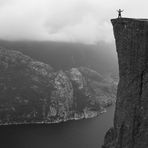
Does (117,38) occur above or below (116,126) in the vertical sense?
above

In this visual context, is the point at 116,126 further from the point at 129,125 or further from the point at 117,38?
the point at 117,38

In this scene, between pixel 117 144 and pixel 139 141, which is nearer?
pixel 139 141

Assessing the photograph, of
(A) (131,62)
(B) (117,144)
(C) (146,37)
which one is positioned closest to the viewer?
(C) (146,37)

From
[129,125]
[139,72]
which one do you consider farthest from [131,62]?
[129,125]

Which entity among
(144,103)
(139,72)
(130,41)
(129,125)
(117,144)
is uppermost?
(130,41)

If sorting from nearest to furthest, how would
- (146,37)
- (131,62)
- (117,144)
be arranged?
(146,37) → (131,62) → (117,144)

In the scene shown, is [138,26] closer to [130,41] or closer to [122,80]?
[130,41]

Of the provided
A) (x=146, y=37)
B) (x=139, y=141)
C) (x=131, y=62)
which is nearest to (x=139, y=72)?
(x=131, y=62)
